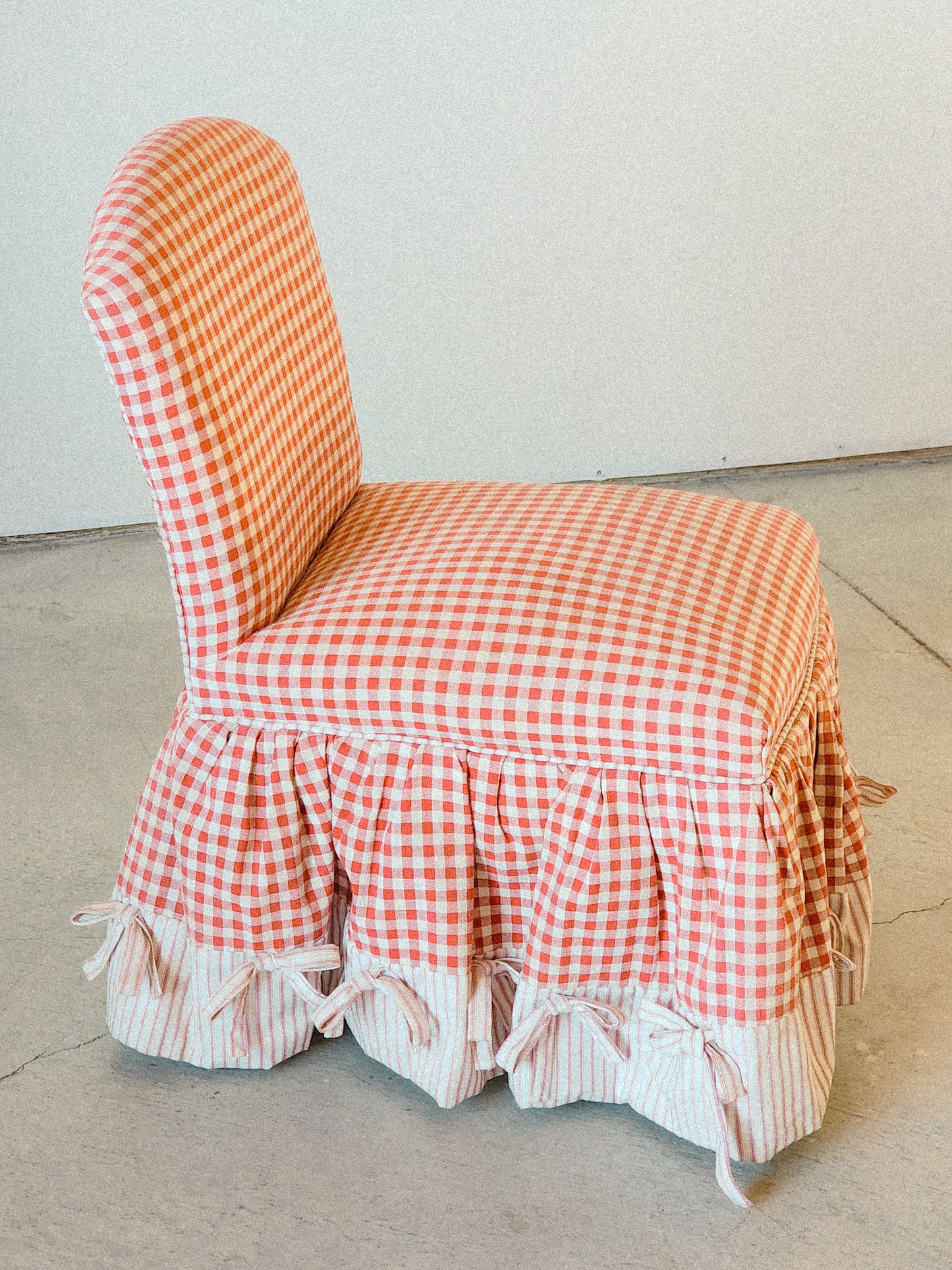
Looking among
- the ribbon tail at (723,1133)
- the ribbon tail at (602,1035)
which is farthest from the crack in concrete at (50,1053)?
the ribbon tail at (723,1133)

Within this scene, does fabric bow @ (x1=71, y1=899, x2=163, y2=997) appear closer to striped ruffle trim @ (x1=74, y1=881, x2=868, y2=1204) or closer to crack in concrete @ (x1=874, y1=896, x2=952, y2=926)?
striped ruffle trim @ (x1=74, y1=881, x2=868, y2=1204)

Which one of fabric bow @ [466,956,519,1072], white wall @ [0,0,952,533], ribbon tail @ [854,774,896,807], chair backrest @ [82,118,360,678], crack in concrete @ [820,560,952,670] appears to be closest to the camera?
chair backrest @ [82,118,360,678]

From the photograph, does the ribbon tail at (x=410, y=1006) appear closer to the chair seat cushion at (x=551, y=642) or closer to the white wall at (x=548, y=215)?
the chair seat cushion at (x=551, y=642)

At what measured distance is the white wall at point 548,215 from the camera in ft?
7.27

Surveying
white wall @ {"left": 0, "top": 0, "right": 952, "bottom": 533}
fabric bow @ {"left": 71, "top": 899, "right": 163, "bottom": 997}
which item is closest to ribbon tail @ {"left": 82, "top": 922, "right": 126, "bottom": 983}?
fabric bow @ {"left": 71, "top": 899, "right": 163, "bottom": 997}

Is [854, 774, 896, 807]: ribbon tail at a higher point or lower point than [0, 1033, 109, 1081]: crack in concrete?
higher

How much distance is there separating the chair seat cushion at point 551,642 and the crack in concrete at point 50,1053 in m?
0.37

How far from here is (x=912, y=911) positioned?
1406 millimetres

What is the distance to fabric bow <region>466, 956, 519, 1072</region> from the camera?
1.15m

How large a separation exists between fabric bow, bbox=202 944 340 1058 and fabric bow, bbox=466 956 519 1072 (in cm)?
12

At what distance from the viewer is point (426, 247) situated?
2.37 metres

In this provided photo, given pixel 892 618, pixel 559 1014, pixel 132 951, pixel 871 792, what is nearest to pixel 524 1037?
pixel 559 1014

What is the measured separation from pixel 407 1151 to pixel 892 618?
3.97 feet

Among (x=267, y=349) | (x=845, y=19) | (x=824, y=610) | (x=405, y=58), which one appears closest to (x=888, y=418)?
(x=845, y=19)
